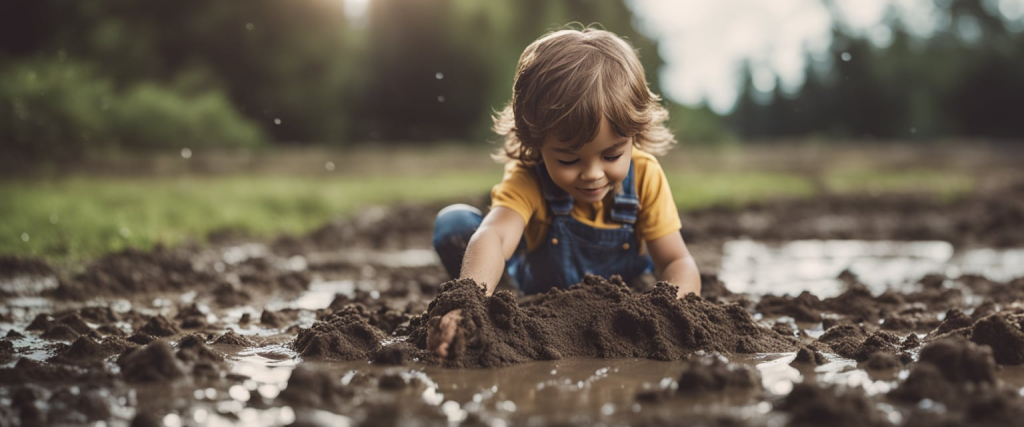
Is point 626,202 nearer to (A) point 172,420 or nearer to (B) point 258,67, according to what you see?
(A) point 172,420

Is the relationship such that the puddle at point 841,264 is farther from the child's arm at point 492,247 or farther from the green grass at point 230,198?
the green grass at point 230,198

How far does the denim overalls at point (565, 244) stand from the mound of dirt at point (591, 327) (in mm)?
554

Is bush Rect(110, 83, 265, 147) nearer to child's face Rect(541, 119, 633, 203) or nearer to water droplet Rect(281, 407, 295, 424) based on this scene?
child's face Rect(541, 119, 633, 203)

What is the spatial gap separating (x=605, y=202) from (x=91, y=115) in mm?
11103

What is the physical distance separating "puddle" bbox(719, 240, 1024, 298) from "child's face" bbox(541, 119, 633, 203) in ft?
5.29

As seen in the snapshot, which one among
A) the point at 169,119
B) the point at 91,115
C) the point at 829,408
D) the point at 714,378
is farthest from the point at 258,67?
the point at 829,408

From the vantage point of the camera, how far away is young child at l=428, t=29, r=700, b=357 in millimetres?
2689

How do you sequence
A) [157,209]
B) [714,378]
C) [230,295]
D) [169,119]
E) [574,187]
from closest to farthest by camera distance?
[714,378], [574,187], [230,295], [157,209], [169,119]

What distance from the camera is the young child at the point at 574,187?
2.69 metres

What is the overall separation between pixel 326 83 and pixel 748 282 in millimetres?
16709

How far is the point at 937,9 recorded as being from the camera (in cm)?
2772

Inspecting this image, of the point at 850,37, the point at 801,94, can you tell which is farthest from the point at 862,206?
the point at 850,37

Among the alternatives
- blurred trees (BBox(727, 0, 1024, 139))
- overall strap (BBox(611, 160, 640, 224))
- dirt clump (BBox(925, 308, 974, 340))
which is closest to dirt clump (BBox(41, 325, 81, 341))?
overall strap (BBox(611, 160, 640, 224))

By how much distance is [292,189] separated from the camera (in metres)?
9.69
